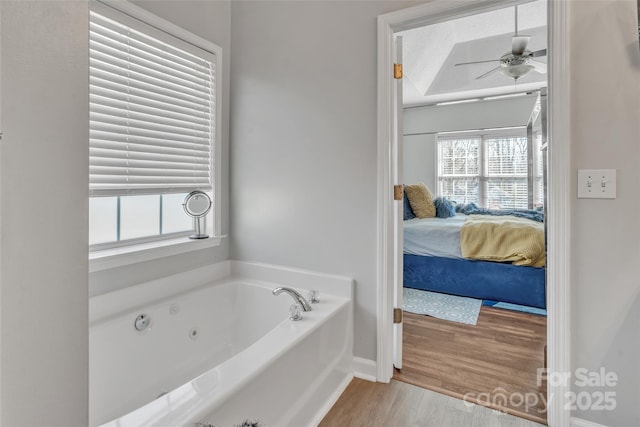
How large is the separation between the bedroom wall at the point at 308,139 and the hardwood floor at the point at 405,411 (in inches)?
8.9

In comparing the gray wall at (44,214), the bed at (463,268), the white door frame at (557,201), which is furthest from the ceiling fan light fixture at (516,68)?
the gray wall at (44,214)

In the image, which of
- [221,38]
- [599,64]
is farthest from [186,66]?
[599,64]

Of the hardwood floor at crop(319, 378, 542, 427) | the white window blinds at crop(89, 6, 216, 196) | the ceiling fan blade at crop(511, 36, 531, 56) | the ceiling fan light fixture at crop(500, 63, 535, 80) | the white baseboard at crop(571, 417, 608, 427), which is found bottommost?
the hardwood floor at crop(319, 378, 542, 427)

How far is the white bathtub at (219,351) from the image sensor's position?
1.09 m

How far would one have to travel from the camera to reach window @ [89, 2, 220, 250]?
1.65m

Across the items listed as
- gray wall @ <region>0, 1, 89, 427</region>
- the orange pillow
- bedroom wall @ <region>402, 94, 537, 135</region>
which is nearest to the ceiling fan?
the orange pillow

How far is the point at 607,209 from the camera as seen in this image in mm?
1408

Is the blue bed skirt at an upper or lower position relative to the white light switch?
lower

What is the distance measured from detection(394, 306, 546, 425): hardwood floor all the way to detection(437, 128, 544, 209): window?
146 inches

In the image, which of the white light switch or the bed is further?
the bed

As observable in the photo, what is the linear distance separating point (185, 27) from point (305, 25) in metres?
0.74

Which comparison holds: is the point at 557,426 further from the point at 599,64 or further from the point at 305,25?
the point at 305,25

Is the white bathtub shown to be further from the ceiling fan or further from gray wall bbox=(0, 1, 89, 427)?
the ceiling fan

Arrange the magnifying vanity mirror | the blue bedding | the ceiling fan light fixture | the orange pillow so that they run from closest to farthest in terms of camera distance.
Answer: the magnifying vanity mirror < the ceiling fan light fixture < the blue bedding < the orange pillow
